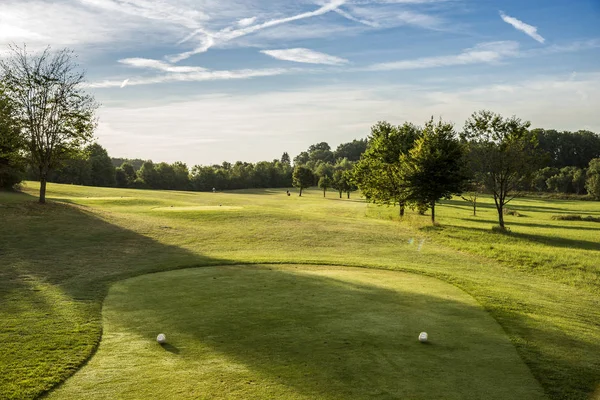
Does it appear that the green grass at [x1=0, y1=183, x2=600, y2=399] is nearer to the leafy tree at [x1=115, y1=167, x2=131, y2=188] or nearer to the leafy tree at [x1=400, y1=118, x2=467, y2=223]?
the leafy tree at [x1=400, y1=118, x2=467, y2=223]

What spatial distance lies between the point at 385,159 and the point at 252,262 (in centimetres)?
3549

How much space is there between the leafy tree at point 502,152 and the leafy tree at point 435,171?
1.82 meters

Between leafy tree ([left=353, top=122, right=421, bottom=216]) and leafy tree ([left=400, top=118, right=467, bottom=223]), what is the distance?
6.91m

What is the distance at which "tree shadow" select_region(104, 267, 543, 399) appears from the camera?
719 cm

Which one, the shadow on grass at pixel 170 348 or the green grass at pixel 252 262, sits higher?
the shadow on grass at pixel 170 348

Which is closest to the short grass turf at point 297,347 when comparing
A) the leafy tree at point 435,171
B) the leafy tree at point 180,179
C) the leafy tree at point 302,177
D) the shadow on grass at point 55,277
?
the shadow on grass at point 55,277

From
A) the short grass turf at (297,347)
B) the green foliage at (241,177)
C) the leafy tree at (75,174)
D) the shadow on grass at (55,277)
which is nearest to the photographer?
the short grass turf at (297,347)

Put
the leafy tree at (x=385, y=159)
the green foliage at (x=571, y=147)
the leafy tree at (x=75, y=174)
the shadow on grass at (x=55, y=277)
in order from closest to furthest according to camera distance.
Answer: the shadow on grass at (x=55, y=277) → the leafy tree at (x=385, y=159) → the leafy tree at (x=75, y=174) → the green foliage at (x=571, y=147)

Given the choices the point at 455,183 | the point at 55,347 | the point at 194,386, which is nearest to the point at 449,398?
the point at 194,386

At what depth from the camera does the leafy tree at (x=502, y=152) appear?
36.1 m

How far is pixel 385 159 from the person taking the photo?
5219 centimetres

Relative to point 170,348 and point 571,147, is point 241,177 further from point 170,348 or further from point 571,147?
point 170,348

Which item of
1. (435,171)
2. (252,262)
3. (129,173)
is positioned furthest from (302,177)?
(252,262)

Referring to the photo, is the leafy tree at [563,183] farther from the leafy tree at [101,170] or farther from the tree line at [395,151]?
the leafy tree at [101,170]
